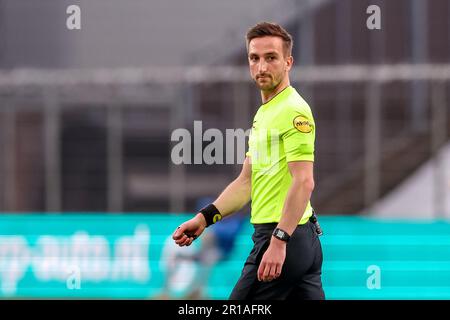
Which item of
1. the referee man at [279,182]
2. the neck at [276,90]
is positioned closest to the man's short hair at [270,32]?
the referee man at [279,182]

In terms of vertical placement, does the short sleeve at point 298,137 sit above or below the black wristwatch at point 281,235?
above

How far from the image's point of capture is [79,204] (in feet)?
28.3

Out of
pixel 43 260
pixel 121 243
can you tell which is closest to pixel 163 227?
pixel 121 243

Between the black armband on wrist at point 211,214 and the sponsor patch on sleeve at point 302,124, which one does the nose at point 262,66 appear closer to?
the sponsor patch on sleeve at point 302,124

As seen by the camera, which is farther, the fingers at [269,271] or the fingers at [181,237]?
the fingers at [181,237]

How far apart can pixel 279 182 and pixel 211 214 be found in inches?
14.5

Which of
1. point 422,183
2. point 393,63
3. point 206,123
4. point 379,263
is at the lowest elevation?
point 379,263

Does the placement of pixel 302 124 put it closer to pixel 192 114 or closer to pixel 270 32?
→ pixel 270 32

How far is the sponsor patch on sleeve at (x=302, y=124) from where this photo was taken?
3.15 metres

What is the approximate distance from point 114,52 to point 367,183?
109 inches

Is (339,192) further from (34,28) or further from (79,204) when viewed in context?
(34,28)

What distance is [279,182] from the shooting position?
320 centimetres

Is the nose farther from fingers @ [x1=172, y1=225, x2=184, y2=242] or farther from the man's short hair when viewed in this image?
fingers @ [x1=172, y1=225, x2=184, y2=242]

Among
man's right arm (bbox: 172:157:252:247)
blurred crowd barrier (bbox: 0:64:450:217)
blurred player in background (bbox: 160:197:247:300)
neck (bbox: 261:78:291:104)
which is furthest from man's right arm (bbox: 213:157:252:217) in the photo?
blurred crowd barrier (bbox: 0:64:450:217)
